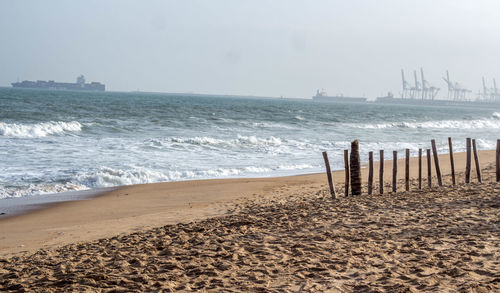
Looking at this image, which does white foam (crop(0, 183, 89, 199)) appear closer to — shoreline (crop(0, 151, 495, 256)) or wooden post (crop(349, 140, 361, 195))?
shoreline (crop(0, 151, 495, 256))

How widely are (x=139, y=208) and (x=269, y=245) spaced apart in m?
5.34

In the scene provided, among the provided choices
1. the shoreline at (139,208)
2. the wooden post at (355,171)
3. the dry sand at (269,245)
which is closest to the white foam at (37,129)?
the shoreline at (139,208)

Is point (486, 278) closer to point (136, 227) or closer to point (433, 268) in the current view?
point (433, 268)

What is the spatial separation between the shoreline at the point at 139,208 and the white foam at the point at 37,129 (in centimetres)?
1490

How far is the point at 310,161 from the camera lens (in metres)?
21.6

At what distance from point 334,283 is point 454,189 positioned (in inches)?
274

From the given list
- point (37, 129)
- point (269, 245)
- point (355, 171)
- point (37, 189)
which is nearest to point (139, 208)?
point (37, 189)

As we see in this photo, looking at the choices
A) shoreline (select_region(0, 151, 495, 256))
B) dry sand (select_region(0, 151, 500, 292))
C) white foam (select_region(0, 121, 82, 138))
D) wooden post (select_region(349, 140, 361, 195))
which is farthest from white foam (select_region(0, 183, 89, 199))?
white foam (select_region(0, 121, 82, 138))

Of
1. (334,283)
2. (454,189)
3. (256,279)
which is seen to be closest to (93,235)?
(256,279)

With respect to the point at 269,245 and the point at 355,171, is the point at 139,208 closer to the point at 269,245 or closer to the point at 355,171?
the point at 355,171

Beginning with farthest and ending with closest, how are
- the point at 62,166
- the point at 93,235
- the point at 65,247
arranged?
1. the point at 62,166
2. the point at 93,235
3. the point at 65,247

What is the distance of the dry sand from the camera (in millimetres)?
5793

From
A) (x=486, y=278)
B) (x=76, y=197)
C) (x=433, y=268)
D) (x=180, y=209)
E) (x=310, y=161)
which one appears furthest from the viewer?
(x=310, y=161)

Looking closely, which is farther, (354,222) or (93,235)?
(93,235)
